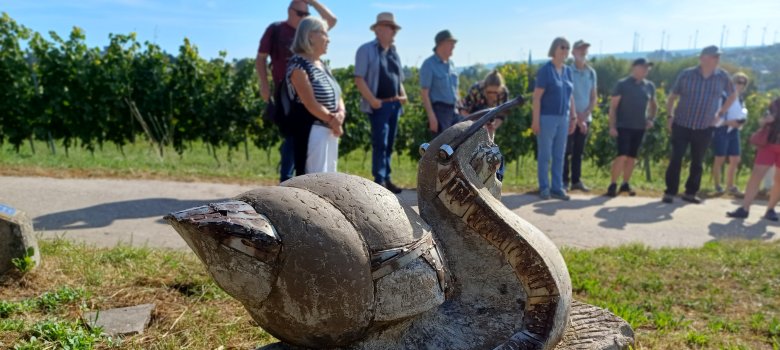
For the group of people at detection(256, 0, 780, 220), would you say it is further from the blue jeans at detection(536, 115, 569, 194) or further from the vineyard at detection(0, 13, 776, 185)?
the vineyard at detection(0, 13, 776, 185)

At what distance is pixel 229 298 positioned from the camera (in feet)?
13.1

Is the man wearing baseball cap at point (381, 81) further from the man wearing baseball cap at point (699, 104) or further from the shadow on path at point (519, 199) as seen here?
the man wearing baseball cap at point (699, 104)

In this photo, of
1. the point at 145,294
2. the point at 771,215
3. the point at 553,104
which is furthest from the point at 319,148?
the point at 771,215

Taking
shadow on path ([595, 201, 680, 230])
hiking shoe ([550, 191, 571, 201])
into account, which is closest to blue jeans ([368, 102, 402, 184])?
hiking shoe ([550, 191, 571, 201])

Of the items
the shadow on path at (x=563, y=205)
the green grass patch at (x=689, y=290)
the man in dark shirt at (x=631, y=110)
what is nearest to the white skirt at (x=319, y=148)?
the green grass patch at (x=689, y=290)

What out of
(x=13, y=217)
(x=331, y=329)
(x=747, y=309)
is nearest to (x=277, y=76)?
(x=13, y=217)

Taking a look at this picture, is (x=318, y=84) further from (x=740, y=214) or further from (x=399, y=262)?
(x=740, y=214)

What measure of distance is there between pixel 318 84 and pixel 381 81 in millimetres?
1853

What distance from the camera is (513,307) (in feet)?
8.16

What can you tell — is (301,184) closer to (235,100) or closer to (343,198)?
(343,198)

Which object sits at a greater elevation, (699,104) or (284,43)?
(284,43)

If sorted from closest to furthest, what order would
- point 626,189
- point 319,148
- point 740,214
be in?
point 319,148, point 740,214, point 626,189

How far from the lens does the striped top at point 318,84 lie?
452cm

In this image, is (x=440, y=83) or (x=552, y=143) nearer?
(x=440, y=83)
